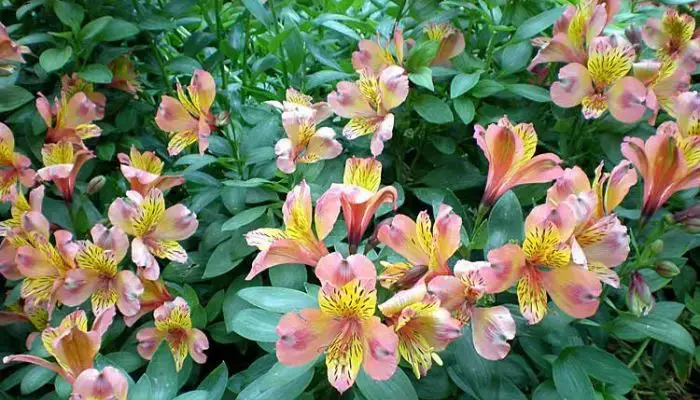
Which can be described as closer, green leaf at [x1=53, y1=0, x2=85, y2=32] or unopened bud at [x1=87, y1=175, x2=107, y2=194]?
unopened bud at [x1=87, y1=175, x2=107, y2=194]

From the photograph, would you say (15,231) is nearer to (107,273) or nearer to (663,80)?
(107,273)

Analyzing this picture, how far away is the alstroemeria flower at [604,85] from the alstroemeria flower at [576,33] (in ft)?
0.12

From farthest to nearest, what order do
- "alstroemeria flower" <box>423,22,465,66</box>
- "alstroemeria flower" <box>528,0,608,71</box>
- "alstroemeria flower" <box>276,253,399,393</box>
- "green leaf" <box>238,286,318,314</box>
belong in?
"alstroemeria flower" <box>423,22,465,66</box> < "alstroemeria flower" <box>528,0,608,71</box> < "green leaf" <box>238,286,318,314</box> < "alstroemeria flower" <box>276,253,399,393</box>

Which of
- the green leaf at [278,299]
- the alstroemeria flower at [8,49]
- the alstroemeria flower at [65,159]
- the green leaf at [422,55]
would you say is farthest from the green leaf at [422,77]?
the alstroemeria flower at [8,49]

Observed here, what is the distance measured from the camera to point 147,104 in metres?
1.27

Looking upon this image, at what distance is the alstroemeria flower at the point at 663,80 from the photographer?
2.95 feet

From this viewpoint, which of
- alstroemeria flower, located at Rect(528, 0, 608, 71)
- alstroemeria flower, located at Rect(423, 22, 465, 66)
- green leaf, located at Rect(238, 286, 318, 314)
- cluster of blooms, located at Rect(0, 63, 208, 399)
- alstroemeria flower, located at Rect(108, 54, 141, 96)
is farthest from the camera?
alstroemeria flower, located at Rect(108, 54, 141, 96)

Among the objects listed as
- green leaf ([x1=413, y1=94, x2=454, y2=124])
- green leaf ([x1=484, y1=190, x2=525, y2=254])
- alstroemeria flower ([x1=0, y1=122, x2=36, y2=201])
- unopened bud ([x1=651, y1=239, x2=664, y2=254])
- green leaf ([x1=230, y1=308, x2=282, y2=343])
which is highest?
green leaf ([x1=484, y1=190, x2=525, y2=254])

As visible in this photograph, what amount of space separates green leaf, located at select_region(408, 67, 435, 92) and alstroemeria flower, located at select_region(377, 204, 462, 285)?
1.03 ft

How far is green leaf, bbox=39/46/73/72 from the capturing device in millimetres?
1063

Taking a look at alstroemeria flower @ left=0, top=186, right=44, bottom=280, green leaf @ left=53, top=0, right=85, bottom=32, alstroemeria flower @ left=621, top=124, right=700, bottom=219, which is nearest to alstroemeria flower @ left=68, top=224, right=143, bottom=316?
alstroemeria flower @ left=0, top=186, right=44, bottom=280

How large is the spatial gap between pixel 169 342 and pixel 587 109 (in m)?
0.58

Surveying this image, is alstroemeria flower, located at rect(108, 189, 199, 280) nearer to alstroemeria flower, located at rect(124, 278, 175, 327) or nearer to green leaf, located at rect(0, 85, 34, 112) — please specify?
alstroemeria flower, located at rect(124, 278, 175, 327)

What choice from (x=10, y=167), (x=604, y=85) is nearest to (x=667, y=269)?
(x=604, y=85)
